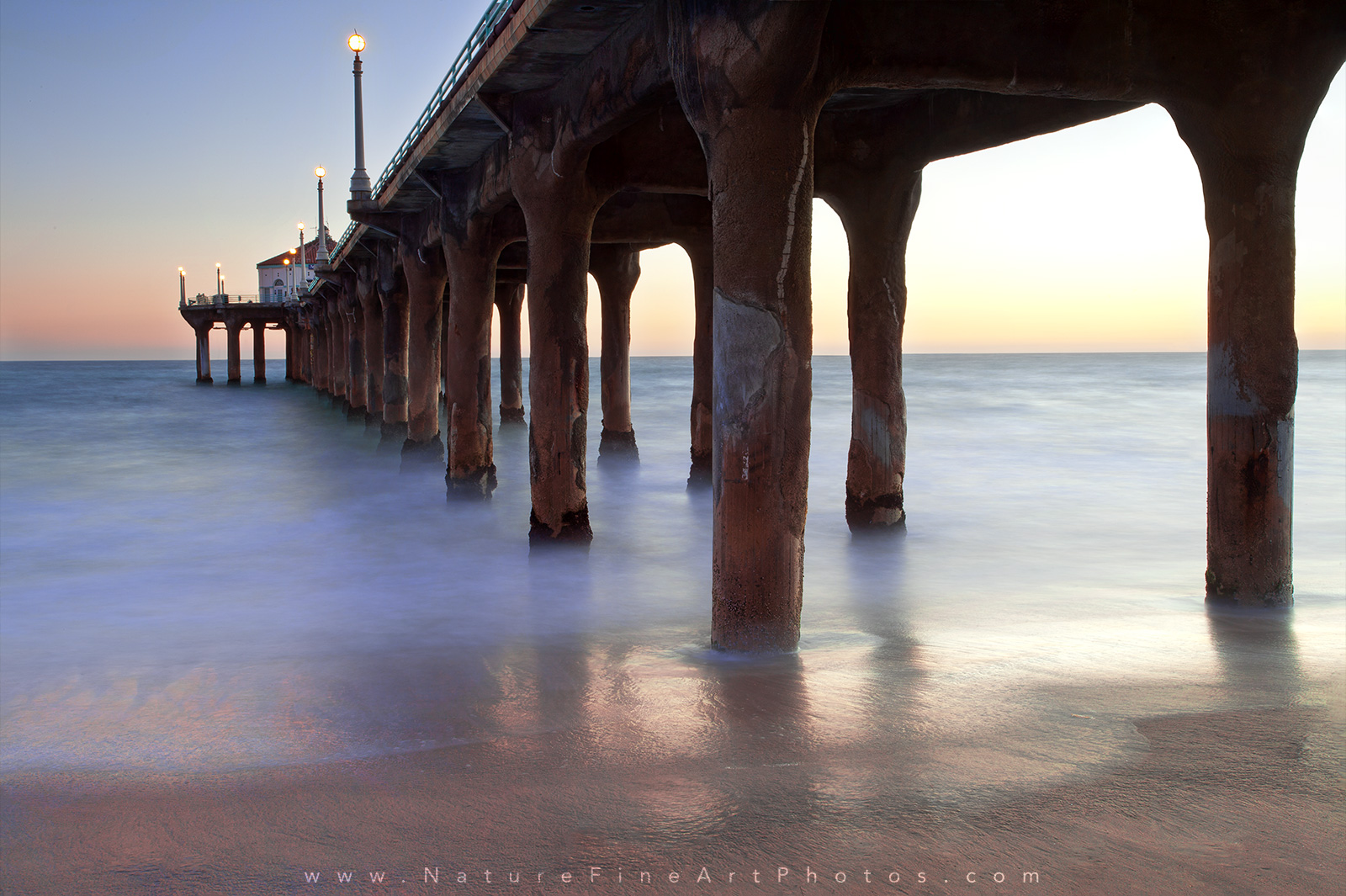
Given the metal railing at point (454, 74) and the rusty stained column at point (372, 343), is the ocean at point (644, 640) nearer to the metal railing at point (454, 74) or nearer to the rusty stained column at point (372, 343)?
the metal railing at point (454, 74)

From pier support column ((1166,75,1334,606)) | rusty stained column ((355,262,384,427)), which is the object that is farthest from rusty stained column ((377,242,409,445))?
pier support column ((1166,75,1334,606))

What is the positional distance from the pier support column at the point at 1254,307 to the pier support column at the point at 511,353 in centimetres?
2313

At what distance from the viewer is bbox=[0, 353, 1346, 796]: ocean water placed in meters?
4.61

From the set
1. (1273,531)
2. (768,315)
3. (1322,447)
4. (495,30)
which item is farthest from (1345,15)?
(1322,447)

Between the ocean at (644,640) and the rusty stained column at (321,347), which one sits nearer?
the ocean at (644,640)

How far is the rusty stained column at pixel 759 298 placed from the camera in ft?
18.3

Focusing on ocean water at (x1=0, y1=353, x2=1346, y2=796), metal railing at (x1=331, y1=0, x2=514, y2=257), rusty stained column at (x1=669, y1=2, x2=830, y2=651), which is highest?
metal railing at (x1=331, y1=0, x2=514, y2=257)

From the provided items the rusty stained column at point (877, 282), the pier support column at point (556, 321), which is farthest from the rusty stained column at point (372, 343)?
the rusty stained column at point (877, 282)

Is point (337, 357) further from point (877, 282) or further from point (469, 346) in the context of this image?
point (877, 282)

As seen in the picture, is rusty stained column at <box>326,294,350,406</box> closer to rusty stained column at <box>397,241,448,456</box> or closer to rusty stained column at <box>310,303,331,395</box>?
rusty stained column at <box>310,303,331,395</box>

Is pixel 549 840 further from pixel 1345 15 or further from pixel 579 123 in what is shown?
pixel 1345 15

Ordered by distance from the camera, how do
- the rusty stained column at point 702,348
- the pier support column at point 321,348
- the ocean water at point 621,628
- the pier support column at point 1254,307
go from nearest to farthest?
the ocean water at point 621,628, the pier support column at point 1254,307, the rusty stained column at point 702,348, the pier support column at point 321,348

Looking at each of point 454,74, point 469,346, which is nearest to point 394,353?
point 469,346

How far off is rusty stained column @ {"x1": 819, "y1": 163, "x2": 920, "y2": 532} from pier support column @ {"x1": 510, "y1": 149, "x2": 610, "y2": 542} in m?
2.47
